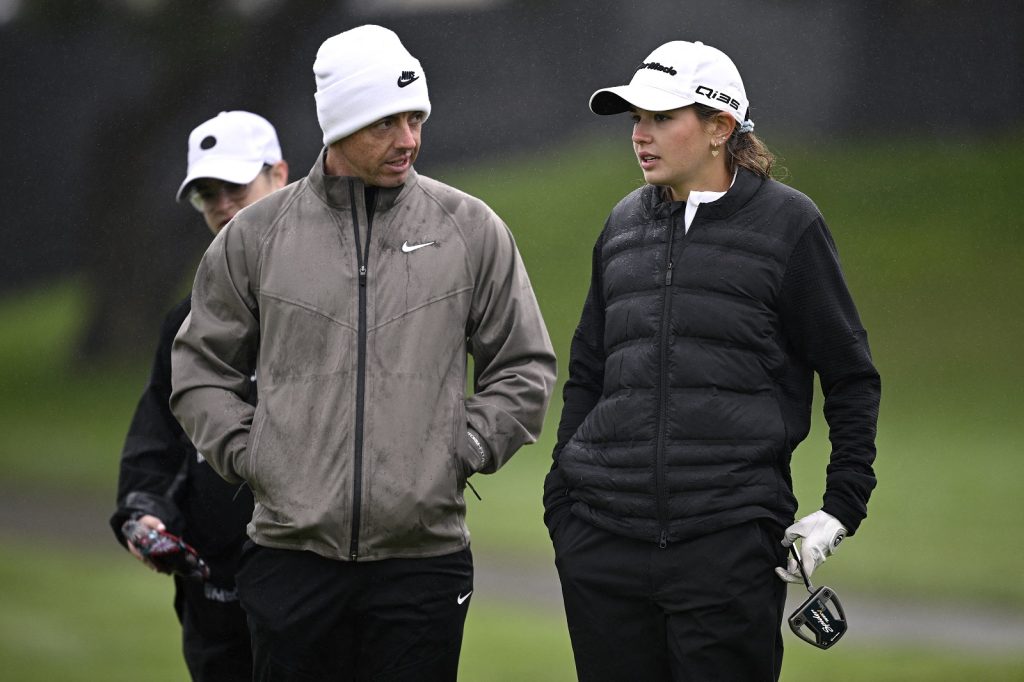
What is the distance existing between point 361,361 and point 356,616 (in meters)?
0.40

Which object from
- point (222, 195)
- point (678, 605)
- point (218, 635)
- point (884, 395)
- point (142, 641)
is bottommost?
point (142, 641)

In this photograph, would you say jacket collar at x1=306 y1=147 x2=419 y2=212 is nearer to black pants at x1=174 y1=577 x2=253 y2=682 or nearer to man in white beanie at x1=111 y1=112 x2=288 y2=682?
man in white beanie at x1=111 y1=112 x2=288 y2=682

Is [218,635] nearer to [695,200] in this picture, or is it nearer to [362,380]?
[362,380]

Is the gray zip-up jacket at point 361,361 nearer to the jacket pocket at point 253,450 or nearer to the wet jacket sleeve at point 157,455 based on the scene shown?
the jacket pocket at point 253,450

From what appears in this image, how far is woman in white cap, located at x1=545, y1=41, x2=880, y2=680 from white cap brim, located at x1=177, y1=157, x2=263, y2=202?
35.9 inches

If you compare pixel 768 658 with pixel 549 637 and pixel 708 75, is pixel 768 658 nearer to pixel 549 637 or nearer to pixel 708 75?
pixel 708 75

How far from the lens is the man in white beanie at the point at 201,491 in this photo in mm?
2727

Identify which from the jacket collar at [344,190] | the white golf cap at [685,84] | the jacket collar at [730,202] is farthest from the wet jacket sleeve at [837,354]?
the jacket collar at [344,190]

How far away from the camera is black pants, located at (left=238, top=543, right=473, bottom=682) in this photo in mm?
2180

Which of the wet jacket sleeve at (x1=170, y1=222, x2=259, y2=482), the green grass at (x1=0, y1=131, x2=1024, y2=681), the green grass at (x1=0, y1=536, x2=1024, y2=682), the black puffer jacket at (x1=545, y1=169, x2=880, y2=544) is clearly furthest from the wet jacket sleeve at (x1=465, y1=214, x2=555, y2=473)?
the green grass at (x1=0, y1=131, x2=1024, y2=681)

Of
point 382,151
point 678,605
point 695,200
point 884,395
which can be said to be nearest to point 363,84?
point 382,151

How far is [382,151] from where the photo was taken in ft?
7.36

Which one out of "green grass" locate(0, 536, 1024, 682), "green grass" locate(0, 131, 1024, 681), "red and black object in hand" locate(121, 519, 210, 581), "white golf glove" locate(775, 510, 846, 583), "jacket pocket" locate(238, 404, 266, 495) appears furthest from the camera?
"green grass" locate(0, 131, 1024, 681)

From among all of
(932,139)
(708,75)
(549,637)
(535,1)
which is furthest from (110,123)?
(708,75)
